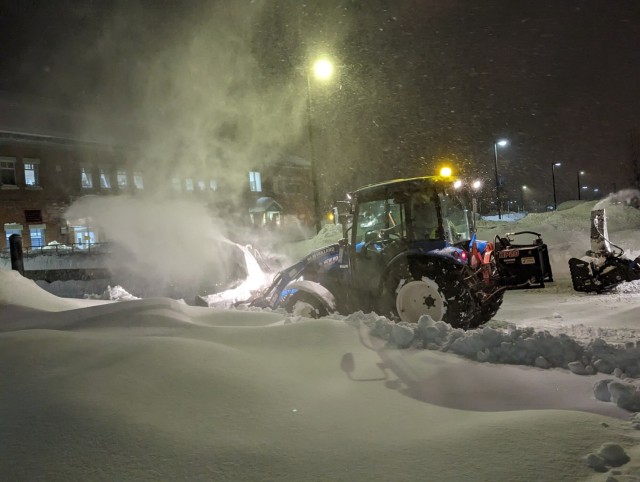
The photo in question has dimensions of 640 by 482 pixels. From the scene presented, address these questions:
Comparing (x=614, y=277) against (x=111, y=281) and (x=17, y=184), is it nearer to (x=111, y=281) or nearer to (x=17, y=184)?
(x=111, y=281)

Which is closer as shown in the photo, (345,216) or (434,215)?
(434,215)

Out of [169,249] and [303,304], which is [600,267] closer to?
[303,304]

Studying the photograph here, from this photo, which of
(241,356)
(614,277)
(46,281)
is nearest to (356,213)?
(241,356)

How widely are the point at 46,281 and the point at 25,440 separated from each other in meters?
17.9

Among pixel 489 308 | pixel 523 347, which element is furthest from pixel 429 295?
pixel 523 347

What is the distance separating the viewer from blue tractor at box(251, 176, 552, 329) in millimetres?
6883

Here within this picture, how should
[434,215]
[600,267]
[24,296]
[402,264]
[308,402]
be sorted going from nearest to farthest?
[308,402] → [402,264] → [434,215] → [24,296] → [600,267]

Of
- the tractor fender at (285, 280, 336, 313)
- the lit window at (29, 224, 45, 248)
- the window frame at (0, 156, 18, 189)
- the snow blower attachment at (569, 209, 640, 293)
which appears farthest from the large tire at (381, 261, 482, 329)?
the window frame at (0, 156, 18, 189)

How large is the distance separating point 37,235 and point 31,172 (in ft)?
12.5

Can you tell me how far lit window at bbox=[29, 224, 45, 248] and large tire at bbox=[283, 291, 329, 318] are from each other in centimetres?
2662

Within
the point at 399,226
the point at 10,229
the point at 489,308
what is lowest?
the point at 489,308

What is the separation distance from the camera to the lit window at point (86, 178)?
32062 millimetres

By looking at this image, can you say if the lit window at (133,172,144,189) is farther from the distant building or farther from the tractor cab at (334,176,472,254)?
the tractor cab at (334,176,472,254)

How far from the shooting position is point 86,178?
1277 inches
